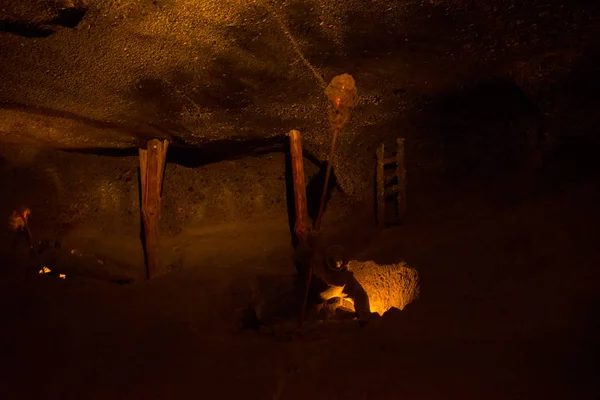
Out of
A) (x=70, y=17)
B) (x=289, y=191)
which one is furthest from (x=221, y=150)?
(x=70, y=17)

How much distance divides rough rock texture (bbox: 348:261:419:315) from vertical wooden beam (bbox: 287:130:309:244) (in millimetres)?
749

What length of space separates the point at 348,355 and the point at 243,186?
4418mm

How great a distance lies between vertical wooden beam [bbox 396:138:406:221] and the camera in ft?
18.5

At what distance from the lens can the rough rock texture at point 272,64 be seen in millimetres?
4012

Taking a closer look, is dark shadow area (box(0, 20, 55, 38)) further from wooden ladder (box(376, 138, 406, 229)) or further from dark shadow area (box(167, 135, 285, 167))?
wooden ladder (box(376, 138, 406, 229))

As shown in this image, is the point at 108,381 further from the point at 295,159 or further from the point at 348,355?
the point at 295,159

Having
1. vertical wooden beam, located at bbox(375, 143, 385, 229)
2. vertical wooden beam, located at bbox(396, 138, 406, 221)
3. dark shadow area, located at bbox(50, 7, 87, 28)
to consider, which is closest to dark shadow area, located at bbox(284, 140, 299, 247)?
vertical wooden beam, located at bbox(375, 143, 385, 229)

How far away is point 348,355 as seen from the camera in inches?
122

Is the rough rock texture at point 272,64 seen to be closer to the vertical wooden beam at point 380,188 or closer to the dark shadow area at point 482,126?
the dark shadow area at point 482,126

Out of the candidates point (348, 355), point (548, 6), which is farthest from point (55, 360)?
point (548, 6)

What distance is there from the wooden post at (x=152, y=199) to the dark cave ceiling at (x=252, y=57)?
1.06 ft

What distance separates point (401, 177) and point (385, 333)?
2812 millimetres

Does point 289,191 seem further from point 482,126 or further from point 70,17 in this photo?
point 70,17

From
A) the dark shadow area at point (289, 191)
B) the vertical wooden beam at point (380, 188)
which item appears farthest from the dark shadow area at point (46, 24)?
the vertical wooden beam at point (380, 188)
